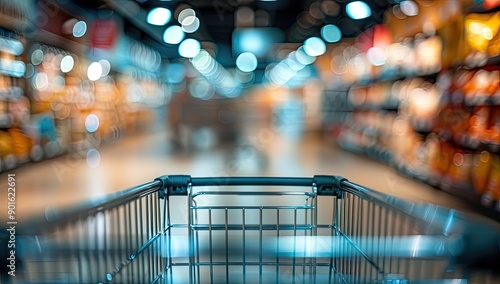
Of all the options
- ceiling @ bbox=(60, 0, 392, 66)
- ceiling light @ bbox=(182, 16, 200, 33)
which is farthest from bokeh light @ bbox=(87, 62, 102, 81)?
ceiling light @ bbox=(182, 16, 200, 33)

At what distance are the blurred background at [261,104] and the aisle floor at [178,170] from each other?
0.04m

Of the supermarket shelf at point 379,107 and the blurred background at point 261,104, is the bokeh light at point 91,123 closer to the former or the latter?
the blurred background at point 261,104

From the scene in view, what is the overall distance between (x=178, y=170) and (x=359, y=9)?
196 inches

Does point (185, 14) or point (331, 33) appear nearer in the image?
point (185, 14)

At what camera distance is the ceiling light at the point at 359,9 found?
8062 millimetres

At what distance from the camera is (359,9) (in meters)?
8.27

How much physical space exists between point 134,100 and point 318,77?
6.62 m

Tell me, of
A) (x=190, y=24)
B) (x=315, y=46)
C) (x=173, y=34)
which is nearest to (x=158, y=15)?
(x=190, y=24)

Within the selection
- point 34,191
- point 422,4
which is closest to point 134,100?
point 34,191

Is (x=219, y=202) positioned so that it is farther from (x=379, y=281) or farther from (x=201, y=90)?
(x=201, y=90)

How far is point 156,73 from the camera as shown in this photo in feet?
55.0

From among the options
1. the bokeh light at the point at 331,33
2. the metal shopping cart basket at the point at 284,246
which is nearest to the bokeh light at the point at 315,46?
the bokeh light at the point at 331,33

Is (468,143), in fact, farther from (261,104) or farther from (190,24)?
(190,24)

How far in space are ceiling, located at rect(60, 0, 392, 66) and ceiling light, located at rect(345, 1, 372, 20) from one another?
3.9 inches
